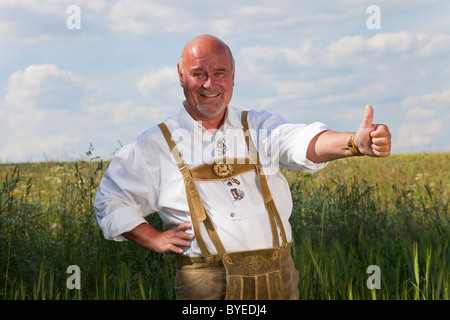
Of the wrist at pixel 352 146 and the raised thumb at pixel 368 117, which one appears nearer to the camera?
the raised thumb at pixel 368 117

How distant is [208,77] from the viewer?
310cm

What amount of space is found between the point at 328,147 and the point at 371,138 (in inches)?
13.0

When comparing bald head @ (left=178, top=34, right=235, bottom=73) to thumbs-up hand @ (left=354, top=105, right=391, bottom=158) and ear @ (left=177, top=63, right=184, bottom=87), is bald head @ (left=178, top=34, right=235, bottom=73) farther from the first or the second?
thumbs-up hand @ (left=354, top=105, right=391, bottom=158)

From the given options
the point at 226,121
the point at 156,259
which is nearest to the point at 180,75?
the point at 226,121

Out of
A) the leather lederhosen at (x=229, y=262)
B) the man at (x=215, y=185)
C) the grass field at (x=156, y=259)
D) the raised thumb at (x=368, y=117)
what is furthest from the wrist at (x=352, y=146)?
the grass field at (x=156, y=259)

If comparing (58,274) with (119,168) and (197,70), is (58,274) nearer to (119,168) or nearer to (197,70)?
(119,168)

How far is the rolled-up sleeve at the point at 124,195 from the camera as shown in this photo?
3.15 m

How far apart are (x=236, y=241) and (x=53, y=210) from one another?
3.26 meters

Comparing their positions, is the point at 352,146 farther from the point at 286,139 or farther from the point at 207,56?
the point at 207,56

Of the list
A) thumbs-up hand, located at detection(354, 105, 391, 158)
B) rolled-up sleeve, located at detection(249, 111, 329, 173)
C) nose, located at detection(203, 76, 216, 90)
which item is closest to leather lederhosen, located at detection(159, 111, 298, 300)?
rolled-up sleeve, located at detection(249, 111, 329, 173)

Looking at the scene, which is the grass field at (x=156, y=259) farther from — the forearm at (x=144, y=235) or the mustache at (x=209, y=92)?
the mustache at (x=209, y=92)

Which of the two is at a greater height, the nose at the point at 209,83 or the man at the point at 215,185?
the nose at the point at 209,83

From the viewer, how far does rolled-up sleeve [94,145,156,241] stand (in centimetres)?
315

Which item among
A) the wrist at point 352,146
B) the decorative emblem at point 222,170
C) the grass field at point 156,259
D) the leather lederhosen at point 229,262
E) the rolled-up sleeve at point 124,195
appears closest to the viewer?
the wrist at point 352,146
